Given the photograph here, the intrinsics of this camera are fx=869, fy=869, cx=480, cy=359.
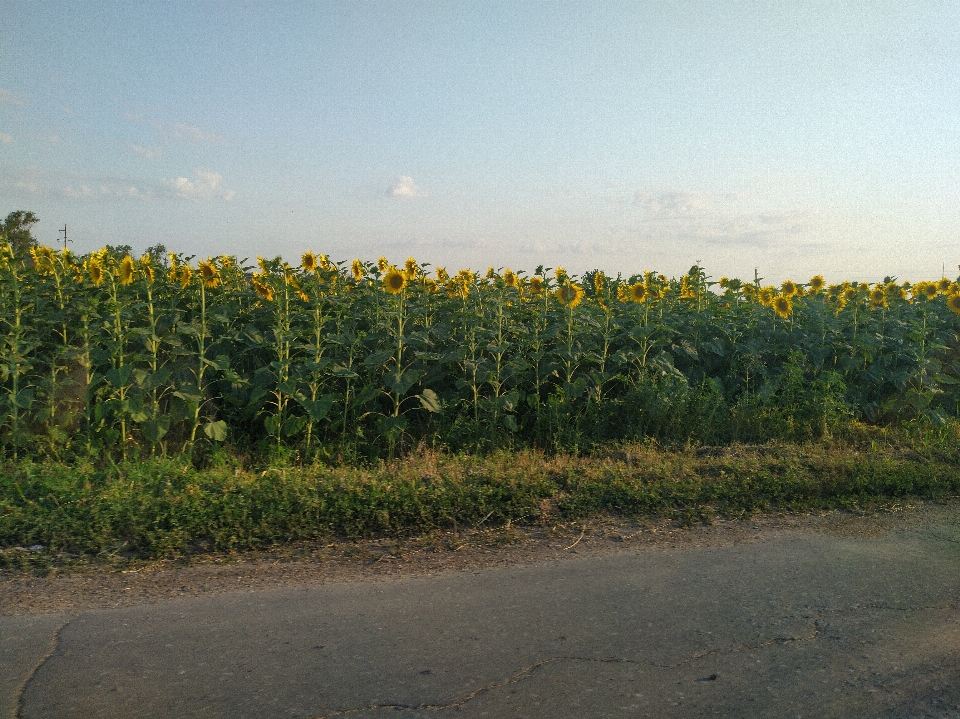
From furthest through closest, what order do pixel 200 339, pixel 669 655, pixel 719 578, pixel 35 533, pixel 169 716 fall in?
pixel 200 339
pixel 35 533
pixel 719 578
pixel 669 655
pixel 169 716

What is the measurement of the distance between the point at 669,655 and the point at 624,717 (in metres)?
0.54

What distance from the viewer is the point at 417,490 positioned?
219 inches

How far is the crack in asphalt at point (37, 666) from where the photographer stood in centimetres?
312

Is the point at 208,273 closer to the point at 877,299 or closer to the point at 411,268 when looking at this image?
the point at 411,268

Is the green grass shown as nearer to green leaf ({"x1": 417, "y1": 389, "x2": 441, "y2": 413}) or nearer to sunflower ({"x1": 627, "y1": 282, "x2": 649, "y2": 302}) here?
green leaf ({"x1": 417, "y1": 389, "x2": 441, "y2": 413})

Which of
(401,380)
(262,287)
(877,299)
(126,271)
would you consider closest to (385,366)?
(401,380)

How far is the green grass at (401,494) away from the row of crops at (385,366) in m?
0.66

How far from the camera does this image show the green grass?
16.3 feet

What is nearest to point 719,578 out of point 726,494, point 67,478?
point 726,494

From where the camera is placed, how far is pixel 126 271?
725cm

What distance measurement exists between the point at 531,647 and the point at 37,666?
6.47 ft

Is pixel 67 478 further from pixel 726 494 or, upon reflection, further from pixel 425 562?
pixel 726 494

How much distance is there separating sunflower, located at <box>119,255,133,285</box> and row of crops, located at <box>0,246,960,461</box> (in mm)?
20

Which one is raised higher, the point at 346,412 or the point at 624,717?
the point at 346,412
